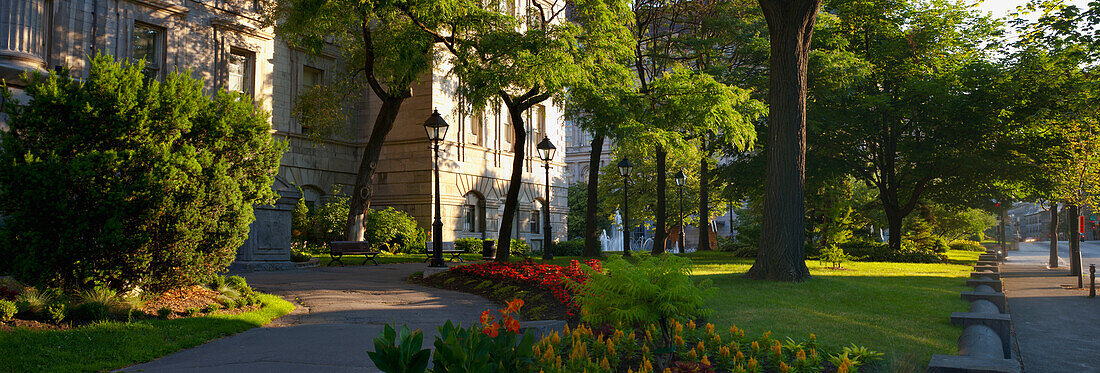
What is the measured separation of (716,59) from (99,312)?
26848 millimetres

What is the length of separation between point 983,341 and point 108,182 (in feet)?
32.3

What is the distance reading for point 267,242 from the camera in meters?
17.6

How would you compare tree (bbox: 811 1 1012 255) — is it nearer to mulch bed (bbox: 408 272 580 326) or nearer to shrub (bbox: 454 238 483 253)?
shrub (bbox: 454 238 483 253)

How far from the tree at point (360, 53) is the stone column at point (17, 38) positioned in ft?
18.7

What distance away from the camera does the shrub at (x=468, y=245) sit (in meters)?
31.4

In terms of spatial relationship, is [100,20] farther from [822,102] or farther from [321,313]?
[822,102]

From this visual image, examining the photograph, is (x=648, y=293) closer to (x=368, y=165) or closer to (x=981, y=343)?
(x=981, y=343)

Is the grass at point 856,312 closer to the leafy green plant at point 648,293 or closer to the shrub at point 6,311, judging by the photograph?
the leafy green plant at point 648,293

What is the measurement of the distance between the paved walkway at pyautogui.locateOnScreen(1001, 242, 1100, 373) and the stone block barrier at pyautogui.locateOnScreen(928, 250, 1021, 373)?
40 cm

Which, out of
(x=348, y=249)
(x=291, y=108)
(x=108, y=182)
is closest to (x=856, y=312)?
(x=108, y=182)

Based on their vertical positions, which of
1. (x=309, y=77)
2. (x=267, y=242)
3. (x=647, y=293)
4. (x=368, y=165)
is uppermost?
(x=309, y=77)

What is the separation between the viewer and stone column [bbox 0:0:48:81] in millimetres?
13711

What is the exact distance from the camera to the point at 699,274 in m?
16.8

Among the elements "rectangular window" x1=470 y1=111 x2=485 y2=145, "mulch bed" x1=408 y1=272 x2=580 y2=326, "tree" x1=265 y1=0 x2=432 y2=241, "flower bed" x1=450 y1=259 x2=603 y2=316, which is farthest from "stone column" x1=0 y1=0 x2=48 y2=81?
"rectangular window" x1=470 y1=111 x2=485 y2=145
